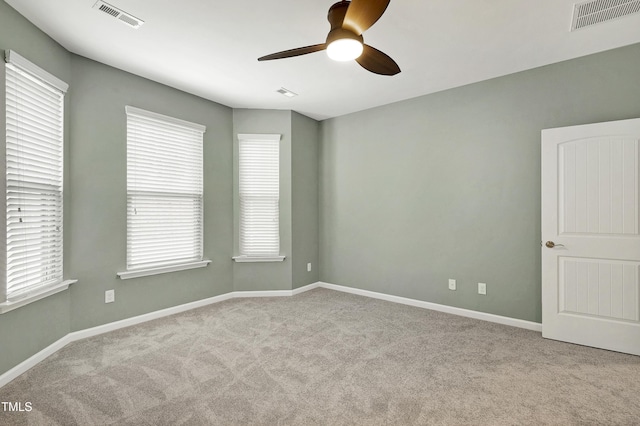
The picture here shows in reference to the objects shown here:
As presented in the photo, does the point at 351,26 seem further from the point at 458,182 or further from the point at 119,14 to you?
the point at 458,182

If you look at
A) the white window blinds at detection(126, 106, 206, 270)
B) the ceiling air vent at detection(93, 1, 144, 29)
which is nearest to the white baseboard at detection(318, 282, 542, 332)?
the white window blinds at detection(126, 106, 206, 270)

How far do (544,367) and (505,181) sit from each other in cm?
189

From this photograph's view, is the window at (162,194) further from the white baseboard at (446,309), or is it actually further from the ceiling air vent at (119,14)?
the white baseboard at (446,309)

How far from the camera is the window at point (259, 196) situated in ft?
15.0

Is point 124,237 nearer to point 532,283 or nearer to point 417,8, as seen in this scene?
point 417,8

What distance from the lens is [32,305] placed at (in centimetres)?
255

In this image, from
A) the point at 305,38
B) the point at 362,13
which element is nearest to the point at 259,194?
the point at 305,38

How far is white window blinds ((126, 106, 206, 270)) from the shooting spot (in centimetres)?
349

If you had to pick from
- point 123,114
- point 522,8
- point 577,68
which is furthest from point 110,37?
point 577,68

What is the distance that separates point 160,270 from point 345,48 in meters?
3.17

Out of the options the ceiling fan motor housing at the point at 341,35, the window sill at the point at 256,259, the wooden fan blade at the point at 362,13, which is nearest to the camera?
the wooden fan blade at the point at 362,13

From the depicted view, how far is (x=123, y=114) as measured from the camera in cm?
338

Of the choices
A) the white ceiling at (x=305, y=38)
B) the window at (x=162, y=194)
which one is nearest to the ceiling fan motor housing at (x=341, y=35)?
the white ceiling at (x=305, y=38)

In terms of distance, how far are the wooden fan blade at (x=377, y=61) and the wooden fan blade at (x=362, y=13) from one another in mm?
203
